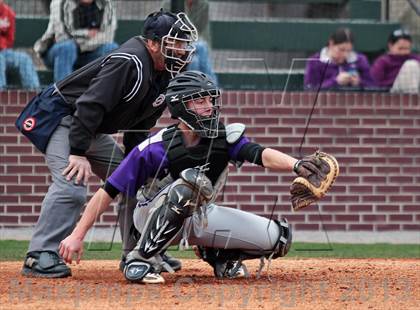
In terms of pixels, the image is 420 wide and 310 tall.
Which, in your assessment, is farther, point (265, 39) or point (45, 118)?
point (265, 39)

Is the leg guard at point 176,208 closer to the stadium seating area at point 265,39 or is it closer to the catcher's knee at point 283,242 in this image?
the catcher's knee at point 283,242

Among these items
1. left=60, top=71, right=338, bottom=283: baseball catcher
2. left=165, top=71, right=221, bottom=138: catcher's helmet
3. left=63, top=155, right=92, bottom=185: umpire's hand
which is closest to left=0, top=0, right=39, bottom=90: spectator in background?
left=63, top=155, right=92, bottom=185: umpire's hand

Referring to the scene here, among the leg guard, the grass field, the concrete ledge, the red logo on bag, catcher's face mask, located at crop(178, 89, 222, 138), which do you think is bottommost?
the concrete ledge

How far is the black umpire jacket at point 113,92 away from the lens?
6.39 meters

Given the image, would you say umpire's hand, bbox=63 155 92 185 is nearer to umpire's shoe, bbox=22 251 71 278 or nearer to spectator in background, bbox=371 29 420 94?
umpire's shoe, bbox=22 251 71 278

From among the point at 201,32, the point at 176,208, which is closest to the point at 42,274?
the point at 176,208

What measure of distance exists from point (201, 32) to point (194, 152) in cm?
575

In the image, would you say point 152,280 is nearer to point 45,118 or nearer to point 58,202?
point 58,202

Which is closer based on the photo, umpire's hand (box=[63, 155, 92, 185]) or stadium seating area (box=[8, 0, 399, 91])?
umpire's hand (box=[63, 155, 92, 185])

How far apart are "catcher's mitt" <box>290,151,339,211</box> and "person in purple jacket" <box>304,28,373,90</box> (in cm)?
549

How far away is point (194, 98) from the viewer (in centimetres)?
612

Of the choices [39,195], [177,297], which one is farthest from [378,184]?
[177,297]

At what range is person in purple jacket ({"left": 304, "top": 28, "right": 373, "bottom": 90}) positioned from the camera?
11430 millimetres

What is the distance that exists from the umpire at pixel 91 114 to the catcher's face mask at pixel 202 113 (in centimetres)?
50
